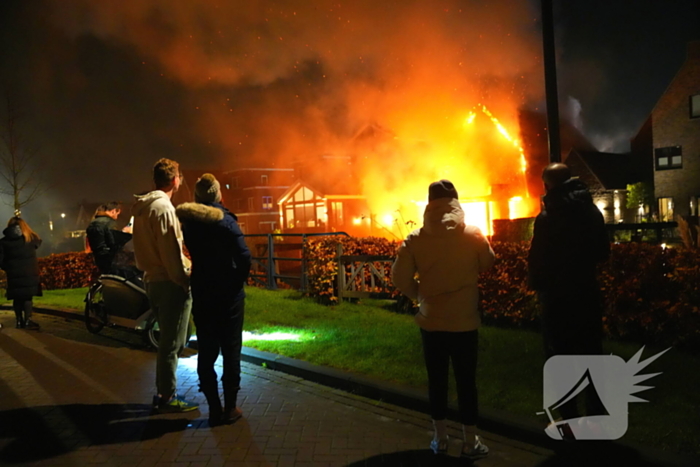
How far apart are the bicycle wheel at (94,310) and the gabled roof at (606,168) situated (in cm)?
3014

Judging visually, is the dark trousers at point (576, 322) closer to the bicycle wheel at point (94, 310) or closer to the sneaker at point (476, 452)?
the sneaker at point (476, 452)

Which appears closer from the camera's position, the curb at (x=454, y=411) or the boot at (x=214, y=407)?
the curb at (x=454, y=411)

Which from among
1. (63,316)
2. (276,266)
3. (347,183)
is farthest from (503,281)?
(347,183)

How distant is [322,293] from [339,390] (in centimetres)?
524

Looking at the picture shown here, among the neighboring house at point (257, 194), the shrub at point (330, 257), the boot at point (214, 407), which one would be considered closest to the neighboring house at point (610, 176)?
the shrub at point (330, 257)

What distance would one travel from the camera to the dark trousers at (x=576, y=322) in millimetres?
3783

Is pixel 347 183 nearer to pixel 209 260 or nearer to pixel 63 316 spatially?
pixel 63 316

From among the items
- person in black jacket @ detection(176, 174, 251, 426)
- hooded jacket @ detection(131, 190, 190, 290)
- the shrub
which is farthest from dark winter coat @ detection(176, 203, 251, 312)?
the shrub

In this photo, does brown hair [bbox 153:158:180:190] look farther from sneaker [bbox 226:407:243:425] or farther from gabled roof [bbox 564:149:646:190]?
gabled roof [bbox 564:149:646:190]

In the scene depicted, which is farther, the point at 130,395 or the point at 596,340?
the point at 130,395

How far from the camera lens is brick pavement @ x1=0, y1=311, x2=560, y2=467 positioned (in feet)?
12.8

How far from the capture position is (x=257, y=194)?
50.1 metres

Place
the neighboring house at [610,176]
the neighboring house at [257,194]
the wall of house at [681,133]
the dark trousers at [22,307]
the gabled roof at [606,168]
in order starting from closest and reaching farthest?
the dark trousers at [22,307]
the wall of house at [681,133]
the neighboring house at [610,176]
the gabled roof at [606,168]
the neighboring house at [257,194]

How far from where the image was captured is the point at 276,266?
46.0 feet
